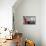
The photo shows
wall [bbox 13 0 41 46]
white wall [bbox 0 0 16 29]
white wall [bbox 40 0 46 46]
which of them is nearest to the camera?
white wall [bbox 0 0 16 29]

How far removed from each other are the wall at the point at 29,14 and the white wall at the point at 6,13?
0.92 metres

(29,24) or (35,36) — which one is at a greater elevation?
(29,24)

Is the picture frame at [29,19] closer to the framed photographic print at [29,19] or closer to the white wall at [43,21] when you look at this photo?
the framed photographic print at [29,19]

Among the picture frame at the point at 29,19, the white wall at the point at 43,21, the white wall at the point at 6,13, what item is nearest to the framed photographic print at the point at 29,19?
the picture frame at the point at 29,19

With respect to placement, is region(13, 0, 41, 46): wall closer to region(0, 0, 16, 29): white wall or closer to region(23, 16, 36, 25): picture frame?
region(23, 16, 36, 25): picture frame

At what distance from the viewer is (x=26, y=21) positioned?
4.95 m

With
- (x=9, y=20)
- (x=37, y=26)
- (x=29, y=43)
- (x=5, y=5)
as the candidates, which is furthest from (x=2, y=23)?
(x=37, y=26)

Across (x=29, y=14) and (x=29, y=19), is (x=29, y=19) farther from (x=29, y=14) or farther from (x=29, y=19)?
(x=29, y=14)

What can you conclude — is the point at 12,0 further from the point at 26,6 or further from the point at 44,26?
the point at 44,26

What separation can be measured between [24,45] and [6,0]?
1.80 meters

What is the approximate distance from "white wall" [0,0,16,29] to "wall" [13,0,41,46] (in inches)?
36.0

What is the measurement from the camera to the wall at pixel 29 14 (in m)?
4.93

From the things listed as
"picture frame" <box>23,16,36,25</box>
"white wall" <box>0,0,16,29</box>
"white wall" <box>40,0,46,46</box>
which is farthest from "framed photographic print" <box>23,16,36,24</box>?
"white wall" <box>0,0,16,29</box>

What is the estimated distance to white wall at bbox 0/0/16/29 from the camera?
3.96 metres
